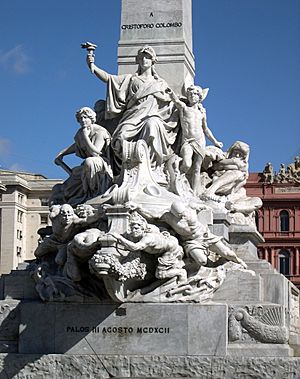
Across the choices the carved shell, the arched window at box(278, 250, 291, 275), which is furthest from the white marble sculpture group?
the arched window at box(278, 250, 291, 275)

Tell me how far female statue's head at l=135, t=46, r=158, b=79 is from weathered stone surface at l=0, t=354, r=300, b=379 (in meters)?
6.10

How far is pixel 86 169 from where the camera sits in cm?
1931

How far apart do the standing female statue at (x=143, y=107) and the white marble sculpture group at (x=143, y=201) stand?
0.8 inches

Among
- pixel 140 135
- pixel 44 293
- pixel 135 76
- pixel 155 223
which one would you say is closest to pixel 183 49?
pixel 135 76

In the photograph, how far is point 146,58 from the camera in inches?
792

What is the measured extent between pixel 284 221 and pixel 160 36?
46.2 meters

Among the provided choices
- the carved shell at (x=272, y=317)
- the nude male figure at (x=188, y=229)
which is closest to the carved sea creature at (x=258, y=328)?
the carved shell at (x=272, y=317)

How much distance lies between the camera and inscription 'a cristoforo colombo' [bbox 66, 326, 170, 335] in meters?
17.3

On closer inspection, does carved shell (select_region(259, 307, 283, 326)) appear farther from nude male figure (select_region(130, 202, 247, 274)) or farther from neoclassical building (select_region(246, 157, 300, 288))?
neoclassical building (select_region(246, 157, 300, 288))

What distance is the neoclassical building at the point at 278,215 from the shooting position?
215 feet

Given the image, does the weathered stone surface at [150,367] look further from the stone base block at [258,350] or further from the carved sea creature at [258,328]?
the carved sea creature at [258,328]

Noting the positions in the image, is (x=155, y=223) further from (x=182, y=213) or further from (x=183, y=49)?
(x=183, y=49)

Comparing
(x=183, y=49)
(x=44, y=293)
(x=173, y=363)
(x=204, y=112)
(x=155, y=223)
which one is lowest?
(x=173, y=363)

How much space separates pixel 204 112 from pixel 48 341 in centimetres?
564
